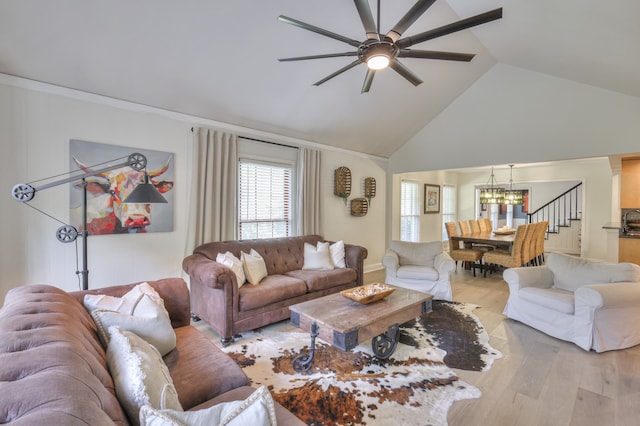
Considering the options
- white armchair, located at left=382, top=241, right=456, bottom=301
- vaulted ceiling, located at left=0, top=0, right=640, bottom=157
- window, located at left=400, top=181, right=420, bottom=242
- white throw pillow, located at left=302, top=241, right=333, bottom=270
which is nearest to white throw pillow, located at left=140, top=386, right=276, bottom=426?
vaulted ceiling, located at left=0, top=0, right=640, bottom=157

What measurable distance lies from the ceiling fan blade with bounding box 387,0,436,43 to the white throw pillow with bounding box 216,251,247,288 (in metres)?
2.62

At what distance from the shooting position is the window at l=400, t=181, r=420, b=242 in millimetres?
7164

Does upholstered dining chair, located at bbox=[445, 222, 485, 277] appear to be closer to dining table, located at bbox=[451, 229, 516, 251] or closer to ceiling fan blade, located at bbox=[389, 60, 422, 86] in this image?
dining table, located at bbox=[451, 229, 516, 251]

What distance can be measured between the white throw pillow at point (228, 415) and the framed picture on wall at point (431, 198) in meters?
7.58

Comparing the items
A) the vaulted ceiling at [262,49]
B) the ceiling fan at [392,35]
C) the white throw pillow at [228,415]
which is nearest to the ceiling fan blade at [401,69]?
the ceiling fan at [392,35]

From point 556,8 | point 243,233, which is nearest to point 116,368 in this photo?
point 243,233

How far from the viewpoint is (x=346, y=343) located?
2150mm

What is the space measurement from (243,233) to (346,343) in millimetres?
2668

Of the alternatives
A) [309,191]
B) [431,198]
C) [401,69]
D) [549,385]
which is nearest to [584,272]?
[549,385]

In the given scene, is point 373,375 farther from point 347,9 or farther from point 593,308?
point 347,9

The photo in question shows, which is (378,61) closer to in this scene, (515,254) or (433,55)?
(433,55)

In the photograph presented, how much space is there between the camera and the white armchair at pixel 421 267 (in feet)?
13.8

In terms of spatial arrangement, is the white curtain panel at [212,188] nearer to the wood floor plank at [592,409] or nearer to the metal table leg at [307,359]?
the metal table leg at [307,359]

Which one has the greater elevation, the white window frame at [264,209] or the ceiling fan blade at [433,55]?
the ceiling fan blade at [433,55]
